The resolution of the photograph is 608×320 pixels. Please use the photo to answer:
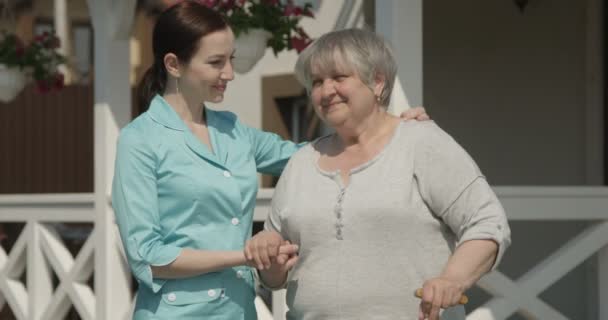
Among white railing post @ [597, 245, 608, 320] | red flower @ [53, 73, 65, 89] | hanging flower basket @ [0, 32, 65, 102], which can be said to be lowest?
white railing post @ [597, 245, 608, 320]

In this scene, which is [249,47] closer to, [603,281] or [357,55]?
[603,281]

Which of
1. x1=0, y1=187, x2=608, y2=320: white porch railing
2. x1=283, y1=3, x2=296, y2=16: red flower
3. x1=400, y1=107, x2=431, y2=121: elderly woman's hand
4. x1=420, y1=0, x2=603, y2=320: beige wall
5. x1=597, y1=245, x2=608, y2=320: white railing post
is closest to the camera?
x1=400, y1=107, x2=431, y2=121: elderly woman's hand

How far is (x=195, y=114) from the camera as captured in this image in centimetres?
305

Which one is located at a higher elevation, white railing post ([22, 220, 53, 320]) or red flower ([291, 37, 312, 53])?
red flower ([291, 37, 312, 53])

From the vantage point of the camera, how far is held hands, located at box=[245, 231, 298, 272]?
2639 mm

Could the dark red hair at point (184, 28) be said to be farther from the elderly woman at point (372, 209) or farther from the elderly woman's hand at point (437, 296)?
the elderly woman's hand at point (437, 296)

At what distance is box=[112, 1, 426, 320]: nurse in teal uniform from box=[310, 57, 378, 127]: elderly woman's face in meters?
0.19

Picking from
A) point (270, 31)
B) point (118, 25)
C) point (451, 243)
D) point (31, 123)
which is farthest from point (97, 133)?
point (31, 123)

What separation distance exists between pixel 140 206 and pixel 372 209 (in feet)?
2.02

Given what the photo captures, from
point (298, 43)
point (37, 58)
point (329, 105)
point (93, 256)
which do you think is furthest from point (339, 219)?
point (37, 58)

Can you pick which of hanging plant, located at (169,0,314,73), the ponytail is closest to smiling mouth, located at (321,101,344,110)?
the ponytail

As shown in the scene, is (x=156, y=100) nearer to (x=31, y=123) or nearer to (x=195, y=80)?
(x=195, y=80)

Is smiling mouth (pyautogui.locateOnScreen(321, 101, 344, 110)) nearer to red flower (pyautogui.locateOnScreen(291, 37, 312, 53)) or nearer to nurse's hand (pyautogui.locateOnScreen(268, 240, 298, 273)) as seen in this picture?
nurse's hand (pyautogui.locateOnScreen(268, 240, 298, 273))

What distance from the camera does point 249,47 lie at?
5266mm
